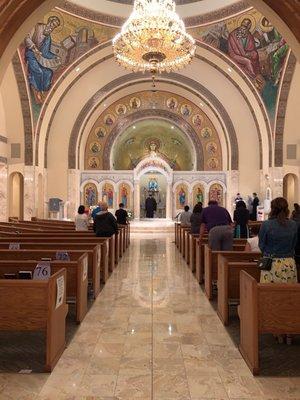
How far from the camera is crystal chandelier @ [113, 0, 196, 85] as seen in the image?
1255 cm

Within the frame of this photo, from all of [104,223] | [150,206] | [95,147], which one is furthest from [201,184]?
[104,223]

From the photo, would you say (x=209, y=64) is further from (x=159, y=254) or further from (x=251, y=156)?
(x=159, y=254)

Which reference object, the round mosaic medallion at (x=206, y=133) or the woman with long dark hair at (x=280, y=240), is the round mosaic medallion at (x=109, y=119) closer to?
the round mosaic medallion at (x=206, y=133)

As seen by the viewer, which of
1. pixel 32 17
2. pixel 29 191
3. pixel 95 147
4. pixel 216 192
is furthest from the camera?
pixel 95 147

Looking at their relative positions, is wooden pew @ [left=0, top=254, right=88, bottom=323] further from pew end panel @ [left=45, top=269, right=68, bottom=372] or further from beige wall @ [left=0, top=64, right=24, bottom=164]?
beige wall @ [left=0, top=64, right=24, bottom=164]

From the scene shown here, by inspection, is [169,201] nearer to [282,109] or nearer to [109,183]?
[109,183]

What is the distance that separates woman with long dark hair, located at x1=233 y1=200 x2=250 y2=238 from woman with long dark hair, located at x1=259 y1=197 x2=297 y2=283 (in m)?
6.14

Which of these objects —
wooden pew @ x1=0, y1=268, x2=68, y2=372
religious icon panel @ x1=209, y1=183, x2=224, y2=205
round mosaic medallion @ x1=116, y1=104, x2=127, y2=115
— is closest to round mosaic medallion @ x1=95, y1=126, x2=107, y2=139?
round mosaic medallion @ x1=116, y1=104, x2=127, y2=115

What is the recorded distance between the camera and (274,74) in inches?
714

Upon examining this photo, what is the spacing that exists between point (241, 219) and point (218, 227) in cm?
396

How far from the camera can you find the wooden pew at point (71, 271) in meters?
5.31

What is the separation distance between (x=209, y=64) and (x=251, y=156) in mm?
5429

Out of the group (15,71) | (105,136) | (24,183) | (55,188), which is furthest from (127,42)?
(105,136)

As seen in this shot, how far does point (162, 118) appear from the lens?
27219mm
